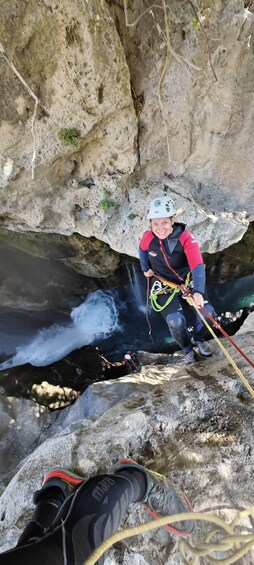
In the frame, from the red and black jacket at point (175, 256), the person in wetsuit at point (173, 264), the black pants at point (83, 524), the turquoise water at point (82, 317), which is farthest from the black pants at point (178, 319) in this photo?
the turquoise water at point (82, 317)

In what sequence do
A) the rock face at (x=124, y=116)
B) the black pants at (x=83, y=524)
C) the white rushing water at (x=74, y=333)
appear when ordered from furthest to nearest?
the white rushing water at (x=74, y=333) → the rock face at (x=124, y=116) → the black pants at (x=83, y=524)

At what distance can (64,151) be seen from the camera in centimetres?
424

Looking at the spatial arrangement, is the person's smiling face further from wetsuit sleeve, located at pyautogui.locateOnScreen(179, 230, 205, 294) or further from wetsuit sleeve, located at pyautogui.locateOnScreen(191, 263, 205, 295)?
wetsuit sleeve, located at pyautogui.locateOnScreen(191, 263, 205, 295)

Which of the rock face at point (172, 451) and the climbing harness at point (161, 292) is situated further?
the climbing harness at point (161, 292)

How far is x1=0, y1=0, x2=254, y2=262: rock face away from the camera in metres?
3.36

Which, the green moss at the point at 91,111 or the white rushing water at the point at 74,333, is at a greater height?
the green moss at the point at 91,111

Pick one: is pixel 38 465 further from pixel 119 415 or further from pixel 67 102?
pixel 67 102

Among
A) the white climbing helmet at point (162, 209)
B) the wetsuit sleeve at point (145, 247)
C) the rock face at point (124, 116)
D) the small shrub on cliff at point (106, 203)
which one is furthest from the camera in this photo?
the small shrub on cliff at point (106, 203)

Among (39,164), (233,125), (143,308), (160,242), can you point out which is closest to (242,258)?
(143,308)

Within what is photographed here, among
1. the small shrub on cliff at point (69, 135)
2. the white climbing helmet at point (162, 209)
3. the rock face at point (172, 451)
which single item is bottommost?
the rock face at point (172, 451)

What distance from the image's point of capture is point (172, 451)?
2.41 metres

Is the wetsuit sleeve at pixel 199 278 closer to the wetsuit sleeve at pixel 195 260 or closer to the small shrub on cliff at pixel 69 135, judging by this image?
the wetsuit sleeve at pixel 195 260

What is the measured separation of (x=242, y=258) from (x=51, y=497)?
589cm

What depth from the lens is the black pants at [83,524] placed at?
1295mm
